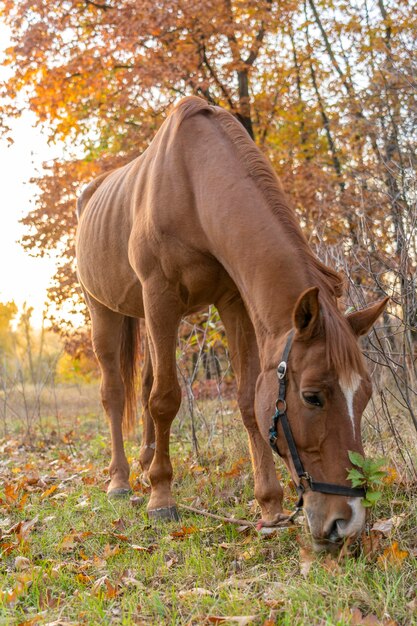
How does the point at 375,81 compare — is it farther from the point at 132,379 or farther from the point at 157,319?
the point at 157,319

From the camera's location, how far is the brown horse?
2707mm

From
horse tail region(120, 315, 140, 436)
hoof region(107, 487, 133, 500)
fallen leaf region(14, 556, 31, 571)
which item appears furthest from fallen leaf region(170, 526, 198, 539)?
horse tail region(120, 315, 140, 436)

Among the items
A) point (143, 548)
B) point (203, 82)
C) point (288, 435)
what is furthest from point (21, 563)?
point (203, 82)

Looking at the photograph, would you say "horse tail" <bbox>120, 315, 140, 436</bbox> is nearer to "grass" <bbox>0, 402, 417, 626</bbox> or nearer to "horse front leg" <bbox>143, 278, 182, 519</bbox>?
"grass" <bbox>0, 402, 417, 626</bbox>

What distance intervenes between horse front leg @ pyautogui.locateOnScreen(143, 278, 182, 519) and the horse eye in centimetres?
139

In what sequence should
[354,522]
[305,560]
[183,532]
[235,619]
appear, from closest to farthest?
[235,619], [354,522], [305,560], [183,532]

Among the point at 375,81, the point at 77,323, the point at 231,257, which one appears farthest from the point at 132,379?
the point at 77,323

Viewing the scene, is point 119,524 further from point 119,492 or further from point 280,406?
point 280,406

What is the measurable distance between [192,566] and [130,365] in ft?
9.99

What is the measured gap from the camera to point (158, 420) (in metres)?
4.12

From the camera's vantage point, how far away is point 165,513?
3939 mm

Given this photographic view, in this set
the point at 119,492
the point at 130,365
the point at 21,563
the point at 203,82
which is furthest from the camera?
the point at 203,82

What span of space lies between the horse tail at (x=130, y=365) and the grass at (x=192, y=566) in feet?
3.50

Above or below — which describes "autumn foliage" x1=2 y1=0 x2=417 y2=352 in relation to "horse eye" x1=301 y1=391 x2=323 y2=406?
above
